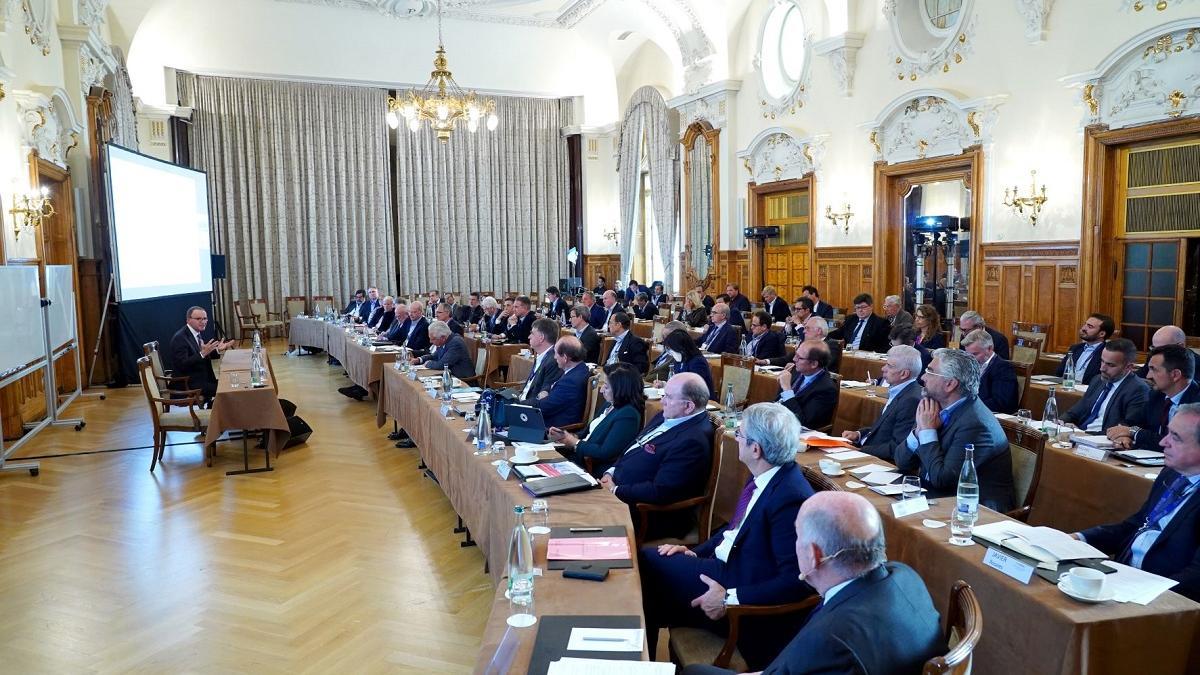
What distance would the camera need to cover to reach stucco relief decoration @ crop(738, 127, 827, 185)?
1235cm

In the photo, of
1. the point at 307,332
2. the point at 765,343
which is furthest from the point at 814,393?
the point at 307,332

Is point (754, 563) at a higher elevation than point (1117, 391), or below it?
below

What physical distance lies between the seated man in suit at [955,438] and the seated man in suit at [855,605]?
174 cm

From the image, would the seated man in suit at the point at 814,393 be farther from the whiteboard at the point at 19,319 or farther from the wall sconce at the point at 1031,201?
the whiteboard at the point at 19,319

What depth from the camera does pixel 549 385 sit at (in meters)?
5.95

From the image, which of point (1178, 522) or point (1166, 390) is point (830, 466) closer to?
point (1178, 522)

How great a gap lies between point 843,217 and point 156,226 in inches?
401

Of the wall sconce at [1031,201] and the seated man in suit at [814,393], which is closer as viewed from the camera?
the seated man in suit at [814,393]

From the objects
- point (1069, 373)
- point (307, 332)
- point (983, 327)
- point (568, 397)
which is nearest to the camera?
point (568, 397)

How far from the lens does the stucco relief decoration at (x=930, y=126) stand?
9570 millimetres

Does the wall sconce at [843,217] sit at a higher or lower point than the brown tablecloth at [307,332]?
higher

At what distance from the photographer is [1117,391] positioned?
15.4 feet

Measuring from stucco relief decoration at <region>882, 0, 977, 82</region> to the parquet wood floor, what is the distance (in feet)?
26.7

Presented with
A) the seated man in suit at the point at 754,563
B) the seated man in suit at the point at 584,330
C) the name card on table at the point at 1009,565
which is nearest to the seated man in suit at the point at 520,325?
the seated man in suit at the point at 584,330
